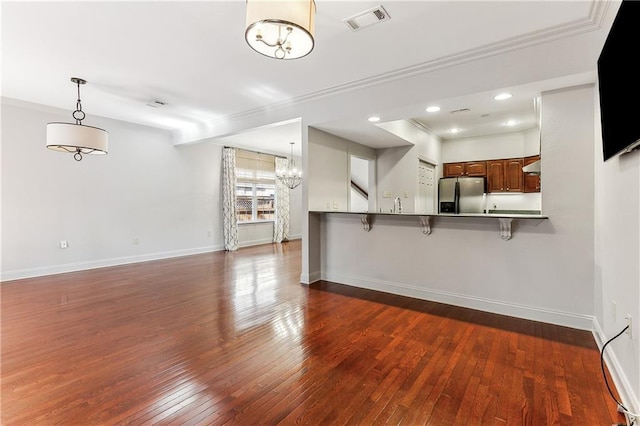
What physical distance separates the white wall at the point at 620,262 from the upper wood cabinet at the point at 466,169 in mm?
3792

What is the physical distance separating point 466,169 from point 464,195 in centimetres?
74

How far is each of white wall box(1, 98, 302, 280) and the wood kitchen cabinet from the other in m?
6.56

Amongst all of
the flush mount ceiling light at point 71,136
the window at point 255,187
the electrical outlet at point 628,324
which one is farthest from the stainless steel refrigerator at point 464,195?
the flush mount ceiling light at point 71,136

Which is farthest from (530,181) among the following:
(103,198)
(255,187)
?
(103,198)

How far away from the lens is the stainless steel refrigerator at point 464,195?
242 inches

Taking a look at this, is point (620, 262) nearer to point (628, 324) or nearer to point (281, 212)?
point (628, 324)

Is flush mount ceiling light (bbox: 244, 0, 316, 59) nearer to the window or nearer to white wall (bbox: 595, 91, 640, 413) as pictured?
white wall (bbox: 595, 91, 640, 413)

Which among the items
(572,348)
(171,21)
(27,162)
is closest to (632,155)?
(572,348)

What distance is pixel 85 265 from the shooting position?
5414mm

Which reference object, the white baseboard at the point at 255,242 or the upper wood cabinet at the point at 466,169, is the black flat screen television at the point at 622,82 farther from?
the white baseboard at the point at 255,242

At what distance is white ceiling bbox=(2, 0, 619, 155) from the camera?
2404mm

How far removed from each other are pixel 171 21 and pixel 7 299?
4082 millimetres

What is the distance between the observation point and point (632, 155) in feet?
5.60

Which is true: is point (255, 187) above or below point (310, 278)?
above
